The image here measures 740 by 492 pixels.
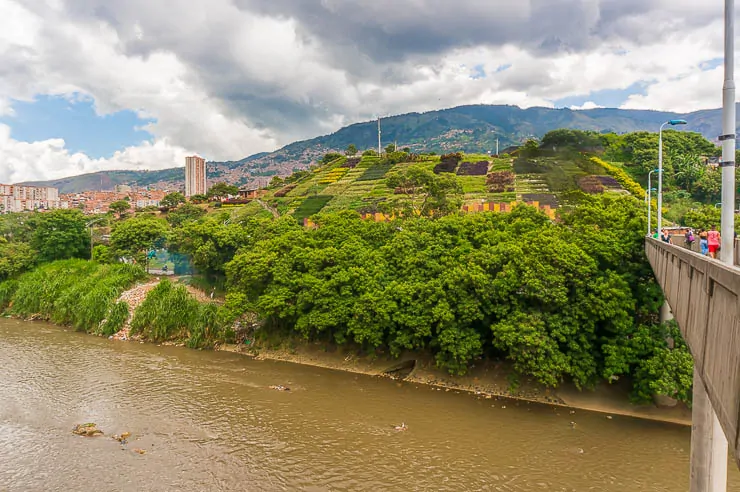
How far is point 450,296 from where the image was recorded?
1988 cm

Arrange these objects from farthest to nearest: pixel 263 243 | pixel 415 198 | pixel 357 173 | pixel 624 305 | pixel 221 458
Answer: pixel 357 173 < pixel 415 198 < pixel 263 243 < pixel 624 305 < pixel 221 458

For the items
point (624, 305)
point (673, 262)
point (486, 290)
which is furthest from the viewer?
point (486, 290)

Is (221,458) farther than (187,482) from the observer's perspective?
Yes

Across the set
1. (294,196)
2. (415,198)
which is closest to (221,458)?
(415,198)

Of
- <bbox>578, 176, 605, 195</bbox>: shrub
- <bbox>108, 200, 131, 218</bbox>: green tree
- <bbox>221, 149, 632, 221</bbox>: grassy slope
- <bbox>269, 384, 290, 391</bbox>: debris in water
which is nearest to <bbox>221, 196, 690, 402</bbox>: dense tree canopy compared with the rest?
<bbox>269, 384, 290, 391</bbox>: debris in water

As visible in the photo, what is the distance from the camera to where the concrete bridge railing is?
466cm

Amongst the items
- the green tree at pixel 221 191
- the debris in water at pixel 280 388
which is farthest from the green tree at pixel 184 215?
the debris in water at pixel 280 388

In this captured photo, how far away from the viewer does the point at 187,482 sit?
1326 cm

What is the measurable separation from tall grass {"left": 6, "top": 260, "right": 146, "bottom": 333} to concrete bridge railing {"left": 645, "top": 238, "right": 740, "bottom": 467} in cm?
3166

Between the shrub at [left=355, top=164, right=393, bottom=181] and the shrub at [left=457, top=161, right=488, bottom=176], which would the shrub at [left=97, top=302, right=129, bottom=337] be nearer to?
the shrub at [left=355, top=164, right=393, bottom=181]

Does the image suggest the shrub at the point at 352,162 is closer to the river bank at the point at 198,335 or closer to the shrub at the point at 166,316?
the river bank at the point at 198,335

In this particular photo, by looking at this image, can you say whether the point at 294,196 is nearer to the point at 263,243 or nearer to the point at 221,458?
the point at 263,243

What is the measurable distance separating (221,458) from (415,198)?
107ft

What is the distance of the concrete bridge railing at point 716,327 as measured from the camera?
15.3 feet
